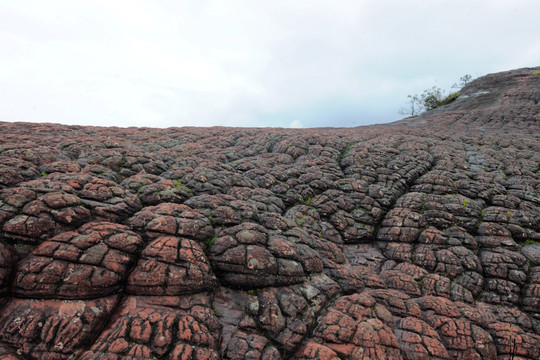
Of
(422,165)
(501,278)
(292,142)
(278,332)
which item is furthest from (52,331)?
(422,165)

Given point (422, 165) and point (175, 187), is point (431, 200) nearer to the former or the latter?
point (422, 165)

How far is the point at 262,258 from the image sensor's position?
9812 mm

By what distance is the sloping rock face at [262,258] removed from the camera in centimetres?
745

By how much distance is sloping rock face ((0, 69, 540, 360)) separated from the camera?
7.45 meters

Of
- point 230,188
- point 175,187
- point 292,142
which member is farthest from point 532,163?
point 175,187

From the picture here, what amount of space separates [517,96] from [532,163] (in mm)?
29696

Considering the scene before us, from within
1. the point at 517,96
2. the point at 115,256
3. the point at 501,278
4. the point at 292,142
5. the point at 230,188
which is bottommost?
the point at 501,278

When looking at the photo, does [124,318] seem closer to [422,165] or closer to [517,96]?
[422,165]

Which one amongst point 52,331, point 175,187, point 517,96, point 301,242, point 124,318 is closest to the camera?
point 52,331

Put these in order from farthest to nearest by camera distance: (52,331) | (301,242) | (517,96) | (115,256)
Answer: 1. (517,96)
2. (301,242)
3. (115,256)
4. (52,331)

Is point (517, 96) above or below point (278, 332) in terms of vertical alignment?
above

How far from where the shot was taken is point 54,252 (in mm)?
7926

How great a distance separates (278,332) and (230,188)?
871 cm

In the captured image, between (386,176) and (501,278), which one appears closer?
(501,278)
